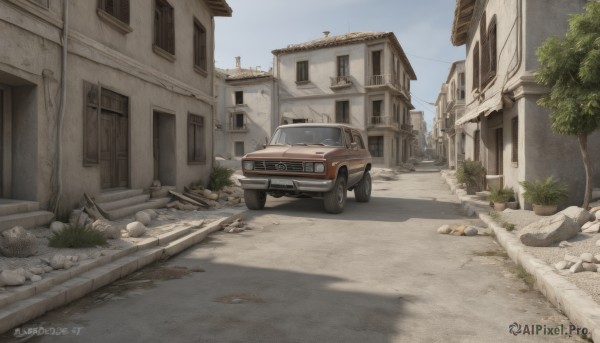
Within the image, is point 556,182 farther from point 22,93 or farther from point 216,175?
point 22,93

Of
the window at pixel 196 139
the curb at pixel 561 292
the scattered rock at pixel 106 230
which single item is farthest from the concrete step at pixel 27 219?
the curb at pixel 561 292

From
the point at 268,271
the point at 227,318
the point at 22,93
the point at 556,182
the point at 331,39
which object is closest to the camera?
the point at 227,318

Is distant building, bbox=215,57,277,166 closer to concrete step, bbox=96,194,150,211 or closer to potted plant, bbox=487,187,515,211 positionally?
concrete step, bbox=96,194,150,211

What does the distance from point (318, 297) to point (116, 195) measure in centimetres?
532

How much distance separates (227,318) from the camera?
3201 mm

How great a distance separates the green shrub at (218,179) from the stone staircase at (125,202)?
2.66m

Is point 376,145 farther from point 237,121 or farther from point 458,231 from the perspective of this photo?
point 458,231

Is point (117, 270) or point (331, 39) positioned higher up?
point (331, 39)

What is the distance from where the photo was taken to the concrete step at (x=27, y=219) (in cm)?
504

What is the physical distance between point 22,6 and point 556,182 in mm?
9357

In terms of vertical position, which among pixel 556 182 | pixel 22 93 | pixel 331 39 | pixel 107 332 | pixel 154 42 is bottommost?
pixel 107 332

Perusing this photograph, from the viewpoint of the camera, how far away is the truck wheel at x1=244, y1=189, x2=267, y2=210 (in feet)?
29.5

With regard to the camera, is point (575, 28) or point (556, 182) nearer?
point (575, 28)

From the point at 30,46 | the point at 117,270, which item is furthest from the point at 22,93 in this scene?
the point at 117,270
